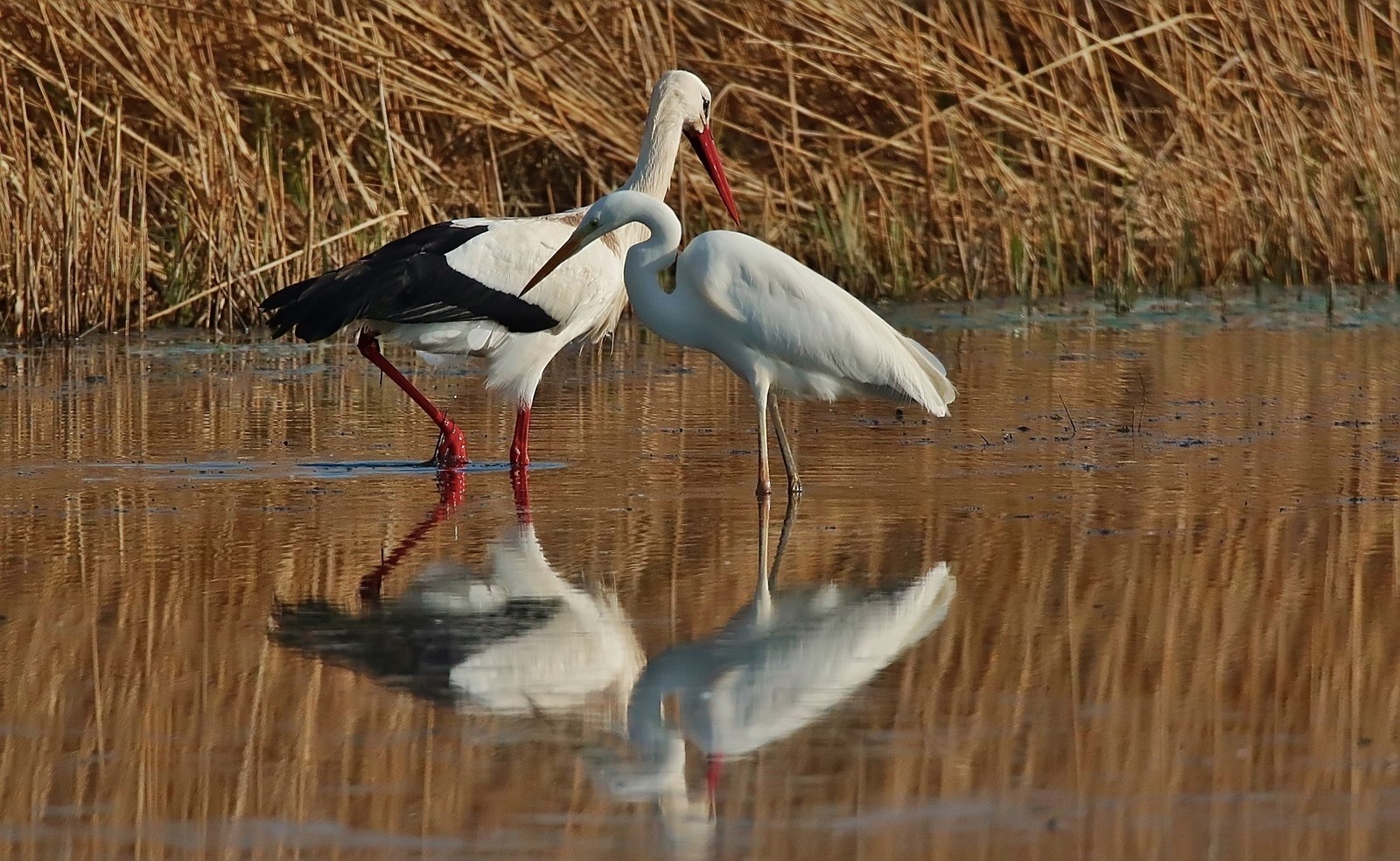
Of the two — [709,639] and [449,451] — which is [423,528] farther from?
[709,639]

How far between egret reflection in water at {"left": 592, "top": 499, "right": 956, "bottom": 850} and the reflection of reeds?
7095mm

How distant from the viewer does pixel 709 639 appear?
4.74m

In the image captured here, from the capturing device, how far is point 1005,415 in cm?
860

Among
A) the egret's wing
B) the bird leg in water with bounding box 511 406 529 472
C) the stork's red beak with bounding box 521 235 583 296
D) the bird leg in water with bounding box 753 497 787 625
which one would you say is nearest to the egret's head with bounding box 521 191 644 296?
the stork's red beak with bounding box 521 235 583 296

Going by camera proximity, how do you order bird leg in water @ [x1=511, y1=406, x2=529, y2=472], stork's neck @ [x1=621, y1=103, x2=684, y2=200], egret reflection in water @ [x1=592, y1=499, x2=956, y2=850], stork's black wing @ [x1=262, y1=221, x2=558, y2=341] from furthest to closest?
1. stork's neck @ [x1=621, y1=103, x2=684, y2=200]
2. stork's black wing @ [x1=262, y1=221, x2=558, y2=341]
3. bird leg in water @ [x1=511, y1=406, x2=529, y2=472]
4. egret reflection in water @ [x1=592, y1=499, x2=956, y2=850]

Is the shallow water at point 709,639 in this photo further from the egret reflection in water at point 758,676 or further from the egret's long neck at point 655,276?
the egret's long neck at point 655,276

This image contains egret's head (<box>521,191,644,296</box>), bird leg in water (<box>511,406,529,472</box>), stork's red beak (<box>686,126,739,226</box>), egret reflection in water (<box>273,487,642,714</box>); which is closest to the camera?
egret reflection in water (<box>273,487,642,714</box>)

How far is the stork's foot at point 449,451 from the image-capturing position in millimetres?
7764

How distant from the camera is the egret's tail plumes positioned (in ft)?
23.7

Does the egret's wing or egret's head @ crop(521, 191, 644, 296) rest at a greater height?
egret's head @ crop(521, 191, 644, 296)

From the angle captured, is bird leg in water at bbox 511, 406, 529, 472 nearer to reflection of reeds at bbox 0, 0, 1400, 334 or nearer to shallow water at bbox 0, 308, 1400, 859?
shallow water at bbox 0, 308, 1400, 859

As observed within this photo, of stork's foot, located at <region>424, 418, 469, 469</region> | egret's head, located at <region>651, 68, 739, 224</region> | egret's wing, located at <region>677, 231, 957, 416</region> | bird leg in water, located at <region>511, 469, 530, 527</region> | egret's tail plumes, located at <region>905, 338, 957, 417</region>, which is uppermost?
egret's head, located at <region>651, 68, 739, 224</region>

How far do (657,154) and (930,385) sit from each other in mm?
2411

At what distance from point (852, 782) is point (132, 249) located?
29.7 ft
